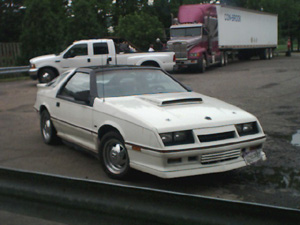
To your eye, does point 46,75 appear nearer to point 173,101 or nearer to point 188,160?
point 173,101

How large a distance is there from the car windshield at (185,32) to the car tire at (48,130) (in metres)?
15.9

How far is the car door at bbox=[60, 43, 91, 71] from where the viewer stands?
697 inches

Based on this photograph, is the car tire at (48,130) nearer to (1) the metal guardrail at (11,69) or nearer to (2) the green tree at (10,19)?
(1) the metal guardrail at (11,69)

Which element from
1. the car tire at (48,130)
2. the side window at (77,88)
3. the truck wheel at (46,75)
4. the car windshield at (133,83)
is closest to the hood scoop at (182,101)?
the car windshield at (133,83)

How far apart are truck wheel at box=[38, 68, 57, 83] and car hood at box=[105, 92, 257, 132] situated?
1237 cm

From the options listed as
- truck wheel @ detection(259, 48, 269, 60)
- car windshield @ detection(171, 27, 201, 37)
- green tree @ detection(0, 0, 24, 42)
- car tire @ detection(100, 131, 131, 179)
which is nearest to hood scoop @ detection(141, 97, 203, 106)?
car tire @ detection(100, 131, 131, 179)

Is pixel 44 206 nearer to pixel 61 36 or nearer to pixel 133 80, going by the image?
pixel 133 80

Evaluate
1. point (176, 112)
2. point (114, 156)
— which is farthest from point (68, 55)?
point (176, 112)

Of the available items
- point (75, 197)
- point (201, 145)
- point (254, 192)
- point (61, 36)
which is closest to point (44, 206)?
point (75, 197)

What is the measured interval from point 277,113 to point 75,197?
24.9ft

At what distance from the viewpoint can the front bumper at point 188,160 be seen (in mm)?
4754

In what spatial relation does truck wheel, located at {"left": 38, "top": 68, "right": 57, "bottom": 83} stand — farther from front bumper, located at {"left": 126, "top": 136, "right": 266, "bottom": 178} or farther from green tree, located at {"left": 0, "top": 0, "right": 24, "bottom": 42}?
green tree, located at {"left": 0, "top": 0, "right": 24, "bottom": 42}

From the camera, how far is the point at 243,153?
515cm

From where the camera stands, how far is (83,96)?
605 cm
